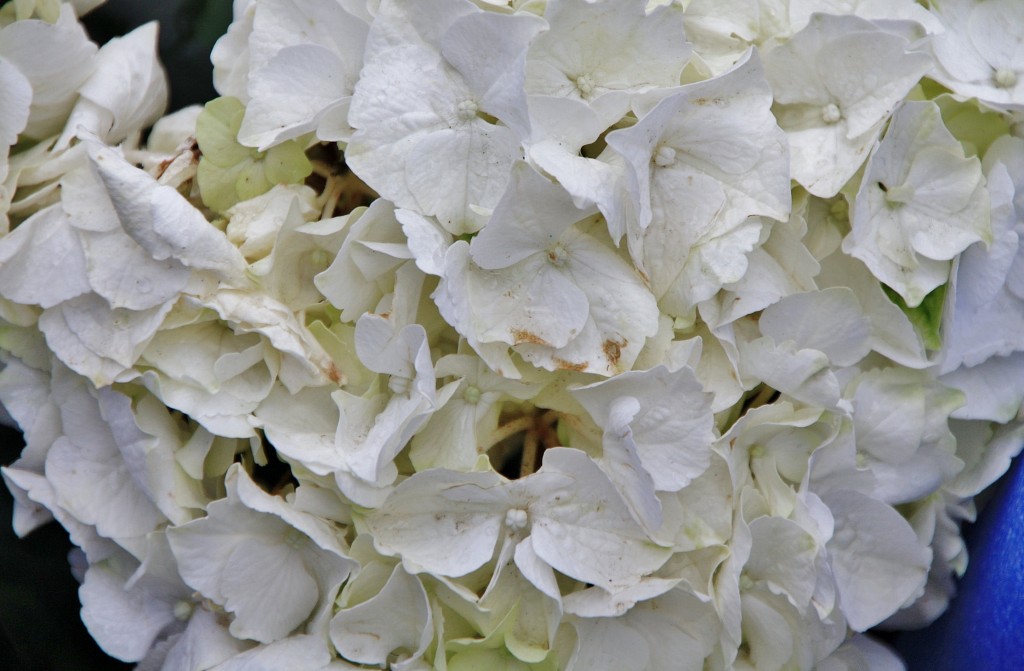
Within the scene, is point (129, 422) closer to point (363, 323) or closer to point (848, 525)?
point (363, 323)

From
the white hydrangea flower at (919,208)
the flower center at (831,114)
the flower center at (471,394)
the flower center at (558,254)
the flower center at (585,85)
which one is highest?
the flower center at (831,114)

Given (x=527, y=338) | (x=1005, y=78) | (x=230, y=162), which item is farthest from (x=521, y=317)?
(x=1005, y=78)

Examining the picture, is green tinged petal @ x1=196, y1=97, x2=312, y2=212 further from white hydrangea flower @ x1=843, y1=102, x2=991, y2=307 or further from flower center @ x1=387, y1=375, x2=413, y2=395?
white hydrangea flower @ x1=843, y1=102, x2=991, y2=307

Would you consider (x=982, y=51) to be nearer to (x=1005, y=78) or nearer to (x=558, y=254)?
(x=1005, y=78)

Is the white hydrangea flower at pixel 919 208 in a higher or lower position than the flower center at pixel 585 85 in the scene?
lower

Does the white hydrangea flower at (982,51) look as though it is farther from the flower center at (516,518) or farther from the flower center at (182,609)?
the flower center at (182,609)

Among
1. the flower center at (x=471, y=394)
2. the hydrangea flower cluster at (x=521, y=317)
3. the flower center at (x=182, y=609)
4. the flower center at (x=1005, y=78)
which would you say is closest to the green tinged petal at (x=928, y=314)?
the hydrangea flower cluster at (x=521, y=317)
